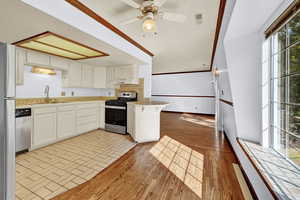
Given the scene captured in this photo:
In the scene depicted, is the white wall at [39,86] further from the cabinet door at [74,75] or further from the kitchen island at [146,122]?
the kitchen island at [146,122]

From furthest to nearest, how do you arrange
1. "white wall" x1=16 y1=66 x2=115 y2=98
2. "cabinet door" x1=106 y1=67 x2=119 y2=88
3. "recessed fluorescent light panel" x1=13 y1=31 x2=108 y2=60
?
"cabinet door" x1=106 y1=67 x2=119 y2=88 → "white wall" x1=16 y1=66 x2=115 y2=98 → "recessed fluorescent light panel" x1=13 y1=31 x2=108 y2=60

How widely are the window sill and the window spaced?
8cm

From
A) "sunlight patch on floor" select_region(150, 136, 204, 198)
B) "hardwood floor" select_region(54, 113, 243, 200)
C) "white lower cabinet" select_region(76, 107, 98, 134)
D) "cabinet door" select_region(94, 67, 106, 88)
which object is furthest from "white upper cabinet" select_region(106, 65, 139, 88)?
"hardwood floor" select_region(54, 113, 243, 200)

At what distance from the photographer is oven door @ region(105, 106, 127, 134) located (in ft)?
10.7

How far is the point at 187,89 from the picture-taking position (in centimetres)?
677

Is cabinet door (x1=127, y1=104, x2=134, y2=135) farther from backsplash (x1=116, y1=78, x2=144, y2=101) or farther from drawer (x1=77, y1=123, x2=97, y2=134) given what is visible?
drawer (x1=77, y1=123, x2=97, y2=134)

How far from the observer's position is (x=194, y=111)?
6.63 meters

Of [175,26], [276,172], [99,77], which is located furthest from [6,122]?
[99,77]

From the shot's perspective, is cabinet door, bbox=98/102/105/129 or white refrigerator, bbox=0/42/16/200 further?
cabinet door, bbox=98/102/105/129

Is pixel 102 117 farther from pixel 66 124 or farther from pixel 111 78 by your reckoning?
pixel 111 78

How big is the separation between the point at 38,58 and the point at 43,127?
1508mm

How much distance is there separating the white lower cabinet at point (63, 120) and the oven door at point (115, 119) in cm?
30

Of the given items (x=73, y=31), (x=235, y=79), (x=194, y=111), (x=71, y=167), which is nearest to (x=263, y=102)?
(x=235, y=79)

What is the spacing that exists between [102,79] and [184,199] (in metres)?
3.76
